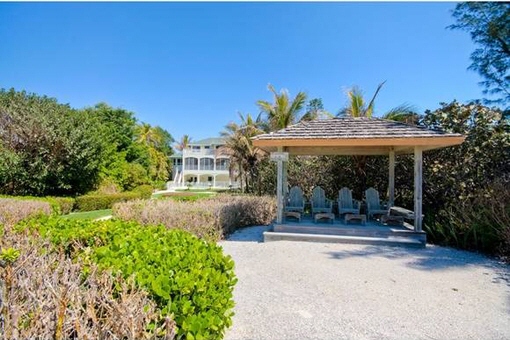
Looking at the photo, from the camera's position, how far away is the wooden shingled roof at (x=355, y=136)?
6820mm

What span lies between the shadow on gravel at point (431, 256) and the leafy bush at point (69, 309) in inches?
198

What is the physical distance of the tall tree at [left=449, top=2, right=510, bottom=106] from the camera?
11135 mm

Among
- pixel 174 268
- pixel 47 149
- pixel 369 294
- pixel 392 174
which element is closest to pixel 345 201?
pixel 392 174

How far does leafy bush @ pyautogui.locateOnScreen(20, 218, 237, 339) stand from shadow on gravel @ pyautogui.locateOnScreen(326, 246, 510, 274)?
4138 millimetres

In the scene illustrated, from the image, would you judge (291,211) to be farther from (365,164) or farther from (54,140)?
(54,140)

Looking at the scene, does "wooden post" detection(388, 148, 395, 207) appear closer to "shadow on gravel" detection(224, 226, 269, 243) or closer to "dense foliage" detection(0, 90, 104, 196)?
"shadow on gravel" detection(224, 226, 269, 243)

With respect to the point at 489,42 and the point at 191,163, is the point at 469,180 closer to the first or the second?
the point at 489,42

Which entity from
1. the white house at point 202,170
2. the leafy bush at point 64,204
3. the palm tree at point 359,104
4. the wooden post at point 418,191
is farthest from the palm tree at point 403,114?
the white house at point 202,170

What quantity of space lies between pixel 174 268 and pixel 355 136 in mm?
6134

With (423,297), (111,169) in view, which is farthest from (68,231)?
(111,169)

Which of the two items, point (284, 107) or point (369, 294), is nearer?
point (369, 294)

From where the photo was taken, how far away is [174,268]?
8.01ft

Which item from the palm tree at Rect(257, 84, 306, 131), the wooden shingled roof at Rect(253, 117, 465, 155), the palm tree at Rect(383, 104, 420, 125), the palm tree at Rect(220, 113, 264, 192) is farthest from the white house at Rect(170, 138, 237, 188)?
the wooden shingled roof at Rect(253, 117, 465, 155)

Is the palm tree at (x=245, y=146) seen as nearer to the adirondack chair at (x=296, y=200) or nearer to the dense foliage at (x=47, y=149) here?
the dense foliage at (x=47, y=149)
